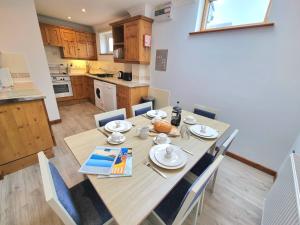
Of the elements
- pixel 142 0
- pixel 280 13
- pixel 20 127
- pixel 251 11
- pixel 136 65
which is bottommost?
pixel 20 127

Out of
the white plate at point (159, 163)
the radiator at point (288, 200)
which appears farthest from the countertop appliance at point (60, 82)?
the radiator at point (288, 200)

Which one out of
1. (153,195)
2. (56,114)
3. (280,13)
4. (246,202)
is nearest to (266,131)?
(246,202)

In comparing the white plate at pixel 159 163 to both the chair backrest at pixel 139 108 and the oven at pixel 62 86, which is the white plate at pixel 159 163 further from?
the oven at pixel 62 86

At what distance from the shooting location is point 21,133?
166cm

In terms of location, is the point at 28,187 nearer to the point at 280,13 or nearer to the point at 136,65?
the point at 136,65

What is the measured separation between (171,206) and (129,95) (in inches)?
91.7

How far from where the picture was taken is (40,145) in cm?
185

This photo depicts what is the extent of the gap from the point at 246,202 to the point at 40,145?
8.81 ft

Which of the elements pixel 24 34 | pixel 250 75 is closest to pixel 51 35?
pixel 24 34

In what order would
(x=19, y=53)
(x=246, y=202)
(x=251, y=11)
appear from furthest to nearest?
1. (x=19, y=53)
2. (x=251, y=11)
3. (x=246, y=202)

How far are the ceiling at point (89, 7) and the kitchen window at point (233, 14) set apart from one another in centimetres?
93

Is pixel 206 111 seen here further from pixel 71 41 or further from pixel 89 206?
pixel 71 41

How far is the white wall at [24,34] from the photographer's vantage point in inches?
82.7

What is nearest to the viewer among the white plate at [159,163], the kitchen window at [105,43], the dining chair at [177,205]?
the dining chair at [177,205]
